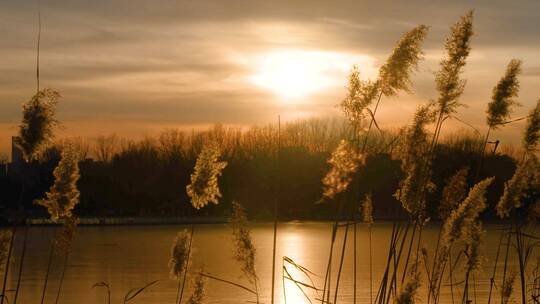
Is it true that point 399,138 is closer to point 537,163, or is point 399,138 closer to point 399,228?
point 399,228

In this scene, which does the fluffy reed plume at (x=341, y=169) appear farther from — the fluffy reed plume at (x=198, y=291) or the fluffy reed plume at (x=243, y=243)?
the fluffy reed plume at (x=198, y=291)

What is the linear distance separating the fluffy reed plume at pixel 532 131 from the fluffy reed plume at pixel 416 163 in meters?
0.81

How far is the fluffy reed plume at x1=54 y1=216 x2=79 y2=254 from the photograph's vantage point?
205 inches

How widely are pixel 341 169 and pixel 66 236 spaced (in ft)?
5.75

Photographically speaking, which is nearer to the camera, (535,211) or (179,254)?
(179,254)

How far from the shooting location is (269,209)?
209 ft

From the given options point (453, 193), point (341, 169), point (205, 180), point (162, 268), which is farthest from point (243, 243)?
point (162, 268)

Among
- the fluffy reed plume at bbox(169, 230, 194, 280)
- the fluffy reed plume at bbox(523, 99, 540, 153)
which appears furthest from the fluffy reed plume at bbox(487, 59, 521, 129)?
the fluffy reed plume at bbox(169, 230, 194, 280)

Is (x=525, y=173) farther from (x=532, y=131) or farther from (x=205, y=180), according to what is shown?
(x=205, y=180)

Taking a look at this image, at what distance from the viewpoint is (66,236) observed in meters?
5.27

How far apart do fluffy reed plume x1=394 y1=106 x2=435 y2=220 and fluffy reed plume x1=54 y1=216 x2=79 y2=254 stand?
186 centimetres

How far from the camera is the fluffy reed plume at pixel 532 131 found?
543 centimetres

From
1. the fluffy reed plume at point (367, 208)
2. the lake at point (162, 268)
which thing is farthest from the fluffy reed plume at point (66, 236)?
the fluffy reed plume at point (367, 208)

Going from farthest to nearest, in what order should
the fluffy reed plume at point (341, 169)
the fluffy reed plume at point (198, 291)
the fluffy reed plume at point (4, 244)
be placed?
the fluffy reed plume at point (198, 291) < the fluffy reed plume at point (4, 244) < the fluffy reed plume at point (341, 169)
